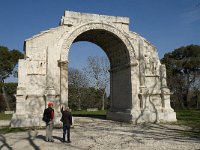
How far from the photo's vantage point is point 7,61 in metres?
36.5

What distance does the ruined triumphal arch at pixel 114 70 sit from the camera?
48.5 ft

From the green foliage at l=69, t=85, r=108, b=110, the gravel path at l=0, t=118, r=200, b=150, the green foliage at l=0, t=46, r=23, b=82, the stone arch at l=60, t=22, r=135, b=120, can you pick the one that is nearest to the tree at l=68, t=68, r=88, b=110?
the green foliage at l=69, t=85, r=108, b=110

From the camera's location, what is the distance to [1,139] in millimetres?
10555

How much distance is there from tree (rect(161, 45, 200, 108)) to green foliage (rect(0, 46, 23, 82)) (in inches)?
801

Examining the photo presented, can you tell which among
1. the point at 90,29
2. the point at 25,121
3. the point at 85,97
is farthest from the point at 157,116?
the point at 85,97

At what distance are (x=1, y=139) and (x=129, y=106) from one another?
26.6 feet

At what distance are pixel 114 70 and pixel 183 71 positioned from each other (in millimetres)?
21627

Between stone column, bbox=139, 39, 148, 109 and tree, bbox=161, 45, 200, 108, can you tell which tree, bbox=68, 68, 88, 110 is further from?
stone column, bbox=139, 39, 148, 109

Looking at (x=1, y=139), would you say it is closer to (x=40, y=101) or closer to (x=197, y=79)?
(x=40, y=101)

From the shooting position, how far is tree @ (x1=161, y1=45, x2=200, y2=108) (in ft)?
120

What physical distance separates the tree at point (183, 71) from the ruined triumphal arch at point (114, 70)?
65.5 feet

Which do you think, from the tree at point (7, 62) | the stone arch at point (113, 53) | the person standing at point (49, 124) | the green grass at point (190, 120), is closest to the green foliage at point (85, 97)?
the tree at point (7, 62)

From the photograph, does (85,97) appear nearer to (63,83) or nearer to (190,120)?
(190,120)

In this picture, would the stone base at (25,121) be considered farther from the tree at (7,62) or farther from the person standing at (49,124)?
the tree at (7,62)
